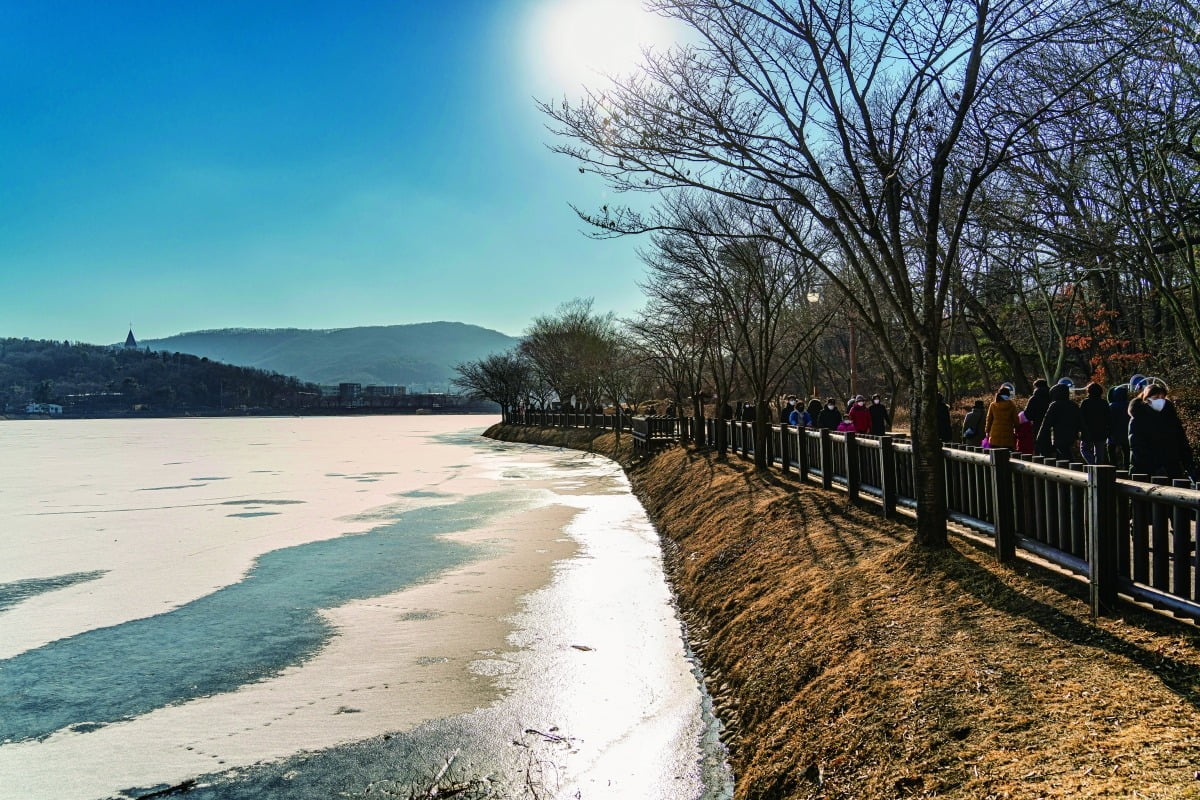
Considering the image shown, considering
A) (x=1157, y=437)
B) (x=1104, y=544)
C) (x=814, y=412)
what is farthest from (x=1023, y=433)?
(x=1104, y=544)

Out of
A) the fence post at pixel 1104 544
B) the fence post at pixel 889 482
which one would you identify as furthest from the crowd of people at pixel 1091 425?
the fence post at pixel 1104 544

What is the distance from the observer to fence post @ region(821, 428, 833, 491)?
1481 centimetres

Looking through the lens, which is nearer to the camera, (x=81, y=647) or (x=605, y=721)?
(x=605, y=721)

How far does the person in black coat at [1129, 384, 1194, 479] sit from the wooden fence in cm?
132

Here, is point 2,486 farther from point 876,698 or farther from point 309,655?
point 876,698

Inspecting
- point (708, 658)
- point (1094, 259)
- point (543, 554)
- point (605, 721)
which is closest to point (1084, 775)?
point (605, 721)

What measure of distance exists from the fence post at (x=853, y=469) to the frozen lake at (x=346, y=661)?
10.5 ft

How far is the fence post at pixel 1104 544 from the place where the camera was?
6.18 metres

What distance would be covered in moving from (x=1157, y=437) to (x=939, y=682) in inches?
248

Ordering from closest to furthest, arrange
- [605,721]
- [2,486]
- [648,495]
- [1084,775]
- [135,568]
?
[1084,775]
[605,721]
[135,568]
[648,495]
[2,486]

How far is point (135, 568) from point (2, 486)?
23.8 m

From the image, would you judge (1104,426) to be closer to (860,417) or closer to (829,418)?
(860,417)

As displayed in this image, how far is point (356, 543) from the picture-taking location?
18.4 m

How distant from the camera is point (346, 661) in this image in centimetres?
973
